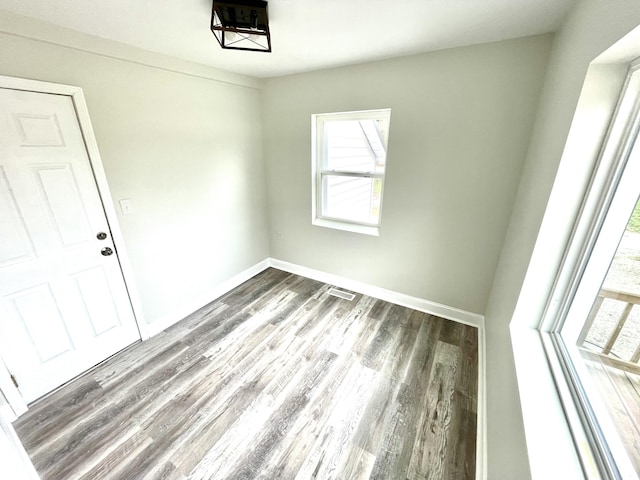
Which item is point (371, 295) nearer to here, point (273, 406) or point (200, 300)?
point (273, 406)

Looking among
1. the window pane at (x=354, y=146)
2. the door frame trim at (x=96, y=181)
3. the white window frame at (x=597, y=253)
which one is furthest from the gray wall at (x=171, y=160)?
the white window frame at (x=597, y=253)

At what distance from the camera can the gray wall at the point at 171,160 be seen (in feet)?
5.51

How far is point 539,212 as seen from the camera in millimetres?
1283

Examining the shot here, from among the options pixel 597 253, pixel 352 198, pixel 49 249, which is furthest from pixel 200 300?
pixel 597 253

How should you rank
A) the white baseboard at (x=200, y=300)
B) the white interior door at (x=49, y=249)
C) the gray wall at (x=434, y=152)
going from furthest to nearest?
1. the white baseboard at (x=200, y=300)
2. the gray wall at (x=434, y=152)
3. the white interior door at (x=49, y=249)

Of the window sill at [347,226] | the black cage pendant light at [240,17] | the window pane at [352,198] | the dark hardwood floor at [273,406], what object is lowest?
the dark hardwood floor at [273,406]

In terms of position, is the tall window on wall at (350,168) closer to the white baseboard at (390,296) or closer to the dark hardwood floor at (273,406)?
the white baseboard at (390,296)

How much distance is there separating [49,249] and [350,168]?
8.32 ft

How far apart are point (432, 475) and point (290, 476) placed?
75 cm

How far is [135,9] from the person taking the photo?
4.34 ft

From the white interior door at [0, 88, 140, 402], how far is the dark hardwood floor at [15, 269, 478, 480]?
1.00 feet

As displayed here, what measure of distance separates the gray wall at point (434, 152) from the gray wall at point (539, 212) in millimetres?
197

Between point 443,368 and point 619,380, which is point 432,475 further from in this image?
point 619,380

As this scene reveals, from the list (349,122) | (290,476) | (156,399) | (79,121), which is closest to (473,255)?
(349,122)
